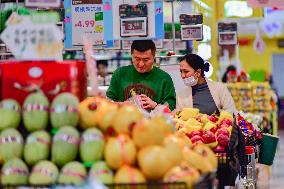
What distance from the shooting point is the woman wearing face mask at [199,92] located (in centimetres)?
727

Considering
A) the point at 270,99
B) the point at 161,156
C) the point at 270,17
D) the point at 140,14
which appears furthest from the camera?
the point at 270,17

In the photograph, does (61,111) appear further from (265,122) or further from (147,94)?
(265,122)

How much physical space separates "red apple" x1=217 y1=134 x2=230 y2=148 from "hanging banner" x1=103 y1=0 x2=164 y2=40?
3209 millimetres

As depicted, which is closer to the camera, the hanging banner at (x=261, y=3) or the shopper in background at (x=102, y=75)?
the hanging banner at (x=261, y=3)

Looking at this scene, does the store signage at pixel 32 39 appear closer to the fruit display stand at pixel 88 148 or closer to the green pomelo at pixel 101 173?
the fruit display stand at pixel 88 148

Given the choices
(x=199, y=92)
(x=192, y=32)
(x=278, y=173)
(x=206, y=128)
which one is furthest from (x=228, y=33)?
(x=206, y=128)

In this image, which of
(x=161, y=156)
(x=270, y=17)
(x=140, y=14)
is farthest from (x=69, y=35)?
(x=270, y=17)

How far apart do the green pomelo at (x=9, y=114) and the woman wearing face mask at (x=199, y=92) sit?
161 inches

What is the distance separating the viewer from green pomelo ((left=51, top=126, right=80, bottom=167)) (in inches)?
122

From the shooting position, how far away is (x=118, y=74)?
21.3 feet

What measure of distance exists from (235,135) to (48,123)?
181 centimetres

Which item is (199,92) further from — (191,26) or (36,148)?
(36,148)

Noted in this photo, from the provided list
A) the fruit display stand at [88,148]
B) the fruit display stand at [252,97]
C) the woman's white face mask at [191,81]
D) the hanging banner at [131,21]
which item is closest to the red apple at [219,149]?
the fruit display stand at [88,148]

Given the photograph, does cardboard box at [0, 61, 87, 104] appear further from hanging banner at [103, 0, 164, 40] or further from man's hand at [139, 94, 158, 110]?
hanging banner at [103, 0, 164, 40]
